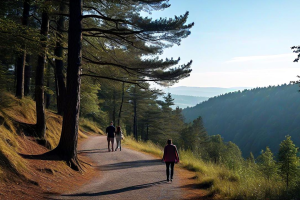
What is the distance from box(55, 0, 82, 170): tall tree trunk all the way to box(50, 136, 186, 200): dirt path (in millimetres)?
1462

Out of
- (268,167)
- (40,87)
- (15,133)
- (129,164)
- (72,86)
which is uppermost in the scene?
(40,87)

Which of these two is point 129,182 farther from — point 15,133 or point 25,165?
point 15,133

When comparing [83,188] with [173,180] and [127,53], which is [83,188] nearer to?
[173,180]

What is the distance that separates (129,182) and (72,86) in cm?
366

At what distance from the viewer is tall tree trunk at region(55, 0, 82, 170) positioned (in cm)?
845

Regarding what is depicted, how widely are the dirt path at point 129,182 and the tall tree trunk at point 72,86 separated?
1462 mm

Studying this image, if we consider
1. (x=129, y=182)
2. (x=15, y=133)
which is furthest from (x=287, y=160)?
(x=15, y=133)

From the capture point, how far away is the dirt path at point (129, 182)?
Result: 6539 millimetres

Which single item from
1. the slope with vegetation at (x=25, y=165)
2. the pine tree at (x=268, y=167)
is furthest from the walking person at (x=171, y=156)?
the pine tree at (x=268, y=167)

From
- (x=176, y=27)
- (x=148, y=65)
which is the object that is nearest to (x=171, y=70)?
(x=148, y=65)

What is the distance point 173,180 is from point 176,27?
16.9 feet

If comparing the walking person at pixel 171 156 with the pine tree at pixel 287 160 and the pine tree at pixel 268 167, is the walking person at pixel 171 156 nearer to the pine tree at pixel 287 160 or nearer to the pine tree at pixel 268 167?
the pine tree at pixel 268 167

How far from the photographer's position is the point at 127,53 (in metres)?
10.3

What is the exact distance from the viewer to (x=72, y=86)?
844 centimetres
